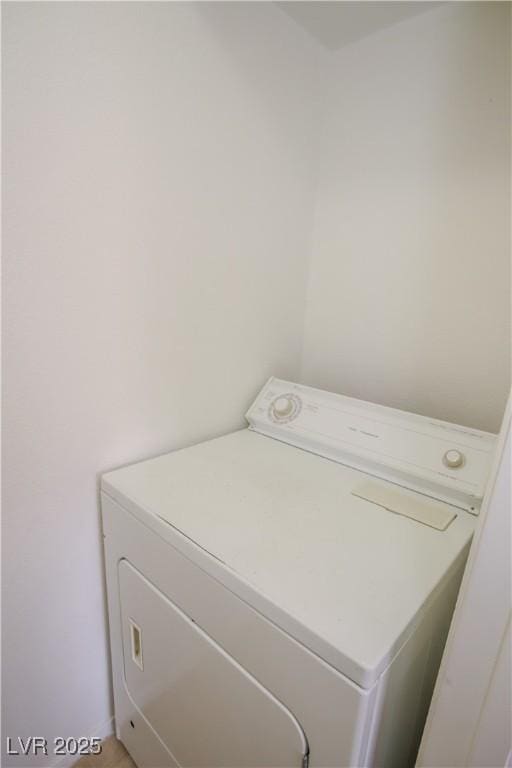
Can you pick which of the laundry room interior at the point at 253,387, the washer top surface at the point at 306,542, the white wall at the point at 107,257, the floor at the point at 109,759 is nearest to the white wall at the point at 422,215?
the laundry room interior at the point at 253,387

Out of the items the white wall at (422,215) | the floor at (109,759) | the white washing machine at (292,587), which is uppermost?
the white wall at (422,215)

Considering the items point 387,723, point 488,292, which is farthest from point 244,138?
point 387,723

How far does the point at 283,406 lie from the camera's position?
140cm

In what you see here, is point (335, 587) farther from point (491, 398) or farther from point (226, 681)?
point (491, 398)

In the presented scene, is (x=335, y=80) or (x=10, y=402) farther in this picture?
(x=335, y=80)

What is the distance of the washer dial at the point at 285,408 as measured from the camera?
1368mm

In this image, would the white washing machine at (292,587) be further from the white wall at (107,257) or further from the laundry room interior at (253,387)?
the white wall at (107,257)

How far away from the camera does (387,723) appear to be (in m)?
0.68

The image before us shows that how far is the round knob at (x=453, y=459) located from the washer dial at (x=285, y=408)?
500 millimetres

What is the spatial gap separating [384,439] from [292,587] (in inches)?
24.5

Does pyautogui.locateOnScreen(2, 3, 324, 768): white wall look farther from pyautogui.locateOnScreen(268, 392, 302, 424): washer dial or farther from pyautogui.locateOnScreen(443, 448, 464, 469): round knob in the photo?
pyautogui.locateOnScreen(443, 448, 464, 469): round knob

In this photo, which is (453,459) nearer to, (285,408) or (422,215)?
(285,408)

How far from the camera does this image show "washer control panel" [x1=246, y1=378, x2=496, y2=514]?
1.02 m

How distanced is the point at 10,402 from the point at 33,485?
0.22 meters
